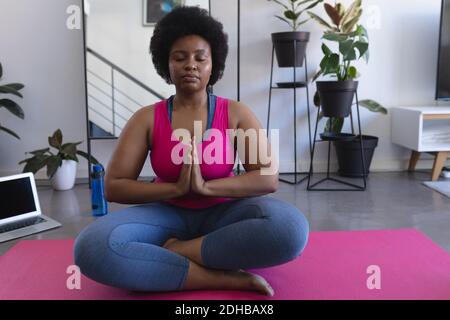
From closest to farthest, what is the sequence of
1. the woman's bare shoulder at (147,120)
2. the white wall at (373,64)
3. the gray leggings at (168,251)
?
the gray leggings at (168,251), the woman's bare shoulder at (147,120), the white wall at (373,64)

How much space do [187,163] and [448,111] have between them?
238 centimetres

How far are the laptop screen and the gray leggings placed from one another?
1.03m

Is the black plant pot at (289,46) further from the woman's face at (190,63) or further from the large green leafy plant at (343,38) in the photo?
the woman's face at (190,63)

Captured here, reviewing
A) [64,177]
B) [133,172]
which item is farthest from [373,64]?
[133,172]

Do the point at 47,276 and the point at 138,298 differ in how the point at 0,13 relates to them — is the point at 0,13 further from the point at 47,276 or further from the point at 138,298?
the point at 138,298

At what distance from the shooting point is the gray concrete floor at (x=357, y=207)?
228cm

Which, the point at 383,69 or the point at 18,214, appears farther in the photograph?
the point at 383,69

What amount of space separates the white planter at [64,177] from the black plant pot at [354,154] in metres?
1.92

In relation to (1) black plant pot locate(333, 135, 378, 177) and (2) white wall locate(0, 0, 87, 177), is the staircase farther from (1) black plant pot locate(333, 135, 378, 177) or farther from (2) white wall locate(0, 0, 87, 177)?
(1) black plant pot locate(333, 135, 378, 177)

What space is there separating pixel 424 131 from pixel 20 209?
9.02 feet

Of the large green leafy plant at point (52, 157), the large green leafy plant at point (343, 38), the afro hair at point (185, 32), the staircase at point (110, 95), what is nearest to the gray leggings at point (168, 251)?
the afro hair at point (185, 32)

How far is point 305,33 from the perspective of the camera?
3.17 m
